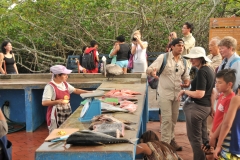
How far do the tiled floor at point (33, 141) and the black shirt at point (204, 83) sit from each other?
1257 mm

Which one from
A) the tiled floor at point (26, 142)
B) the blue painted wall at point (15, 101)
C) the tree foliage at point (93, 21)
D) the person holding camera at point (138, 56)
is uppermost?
the tree foliage at point (93, 21)

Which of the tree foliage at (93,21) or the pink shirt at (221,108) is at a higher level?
the tree foliage at (93,21)

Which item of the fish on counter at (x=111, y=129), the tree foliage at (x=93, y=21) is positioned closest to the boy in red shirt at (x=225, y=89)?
the fish on counter at (x=111, y=129)

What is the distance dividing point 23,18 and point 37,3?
0.95m

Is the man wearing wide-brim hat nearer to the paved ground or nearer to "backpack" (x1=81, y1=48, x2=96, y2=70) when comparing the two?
the paved ground

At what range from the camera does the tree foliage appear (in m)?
12.2

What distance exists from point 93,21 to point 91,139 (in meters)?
10.2

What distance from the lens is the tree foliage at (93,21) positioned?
12.2 m

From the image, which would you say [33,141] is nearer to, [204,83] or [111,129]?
[204,83]

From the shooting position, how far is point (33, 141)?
6.49 metres

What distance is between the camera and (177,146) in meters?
5.82

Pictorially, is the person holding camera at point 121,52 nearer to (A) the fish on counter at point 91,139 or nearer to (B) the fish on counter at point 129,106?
(B) the fish on counter at point 129,106

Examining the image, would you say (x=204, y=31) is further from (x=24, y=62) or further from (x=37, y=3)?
(x=24, y=62)

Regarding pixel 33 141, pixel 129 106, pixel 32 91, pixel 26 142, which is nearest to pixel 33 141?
pixel 33 141
